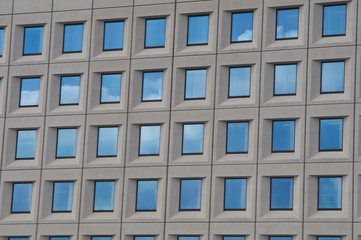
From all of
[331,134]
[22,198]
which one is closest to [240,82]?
[331,134]

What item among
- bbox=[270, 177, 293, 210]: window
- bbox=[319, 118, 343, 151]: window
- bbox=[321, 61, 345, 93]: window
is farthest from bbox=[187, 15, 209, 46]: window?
bbox=[270, 177, 293, 210]: window

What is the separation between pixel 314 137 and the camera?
54.6 m

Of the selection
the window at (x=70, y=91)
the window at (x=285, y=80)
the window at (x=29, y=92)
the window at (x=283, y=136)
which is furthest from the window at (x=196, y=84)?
the window at (x=29, y=92)

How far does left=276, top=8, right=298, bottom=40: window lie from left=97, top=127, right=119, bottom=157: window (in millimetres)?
9654

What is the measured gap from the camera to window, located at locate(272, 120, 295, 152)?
55.2m

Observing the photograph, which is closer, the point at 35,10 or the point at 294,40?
the point at 294,40

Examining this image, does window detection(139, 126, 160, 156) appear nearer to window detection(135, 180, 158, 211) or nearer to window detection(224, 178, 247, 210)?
window detection(135, 180, 158, 211)

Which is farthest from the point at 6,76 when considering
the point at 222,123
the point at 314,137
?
the point at 314,137

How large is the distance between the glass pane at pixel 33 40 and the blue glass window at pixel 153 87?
6361mm

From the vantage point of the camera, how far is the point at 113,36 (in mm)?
59188

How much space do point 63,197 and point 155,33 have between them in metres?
9.61

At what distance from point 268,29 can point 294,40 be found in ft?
4.61

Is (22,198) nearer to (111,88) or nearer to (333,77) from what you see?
(111,88)

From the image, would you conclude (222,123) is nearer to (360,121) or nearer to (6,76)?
(360,121)
